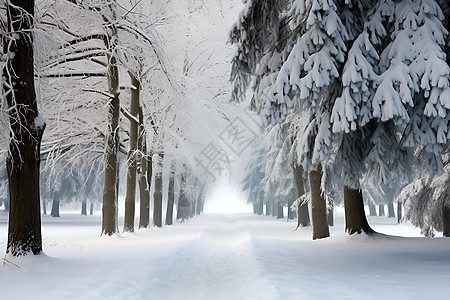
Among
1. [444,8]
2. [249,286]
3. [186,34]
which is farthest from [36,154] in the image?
[186,34]

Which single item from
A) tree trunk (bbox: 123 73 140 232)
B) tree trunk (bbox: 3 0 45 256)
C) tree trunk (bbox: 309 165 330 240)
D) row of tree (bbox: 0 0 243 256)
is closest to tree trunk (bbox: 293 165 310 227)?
row of tree (bbox: 0 0 243 256)

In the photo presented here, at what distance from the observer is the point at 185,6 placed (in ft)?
56.3

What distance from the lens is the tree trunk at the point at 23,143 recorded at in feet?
27.7

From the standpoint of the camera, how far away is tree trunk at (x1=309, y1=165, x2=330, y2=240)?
51.4 feet

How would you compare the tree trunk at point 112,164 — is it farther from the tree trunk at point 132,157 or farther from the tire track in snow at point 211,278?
the tire track in snow at point 211,278

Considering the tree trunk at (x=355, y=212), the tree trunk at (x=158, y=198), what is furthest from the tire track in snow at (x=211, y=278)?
the tree trunk at (x=158, y=198)

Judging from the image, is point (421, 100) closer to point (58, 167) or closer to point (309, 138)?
point (309, 138)

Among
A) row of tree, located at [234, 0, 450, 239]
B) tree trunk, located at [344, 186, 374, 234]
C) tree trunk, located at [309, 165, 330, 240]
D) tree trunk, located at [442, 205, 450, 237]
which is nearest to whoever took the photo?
row of tree, located at [234, 0, 450, 239]

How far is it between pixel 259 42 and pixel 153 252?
5711 millimetres

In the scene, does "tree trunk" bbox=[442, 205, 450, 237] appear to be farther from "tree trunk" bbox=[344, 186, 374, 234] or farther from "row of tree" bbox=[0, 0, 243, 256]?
"row of tree" bbox=[0, 0, 243, 256]

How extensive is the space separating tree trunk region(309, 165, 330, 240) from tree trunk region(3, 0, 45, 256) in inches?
381

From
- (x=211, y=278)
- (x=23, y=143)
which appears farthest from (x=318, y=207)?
(x=23, y=143)

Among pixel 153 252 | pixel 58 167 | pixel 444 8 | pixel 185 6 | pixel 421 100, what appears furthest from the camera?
pixel 58 167

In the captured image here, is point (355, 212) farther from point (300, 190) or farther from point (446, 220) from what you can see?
point (300, 190)
